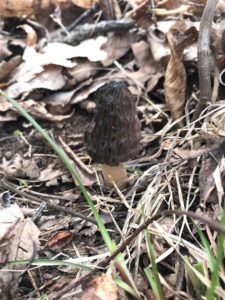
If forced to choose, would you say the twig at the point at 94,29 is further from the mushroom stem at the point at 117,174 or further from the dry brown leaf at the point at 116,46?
the mushroom stem at the point at 117,174

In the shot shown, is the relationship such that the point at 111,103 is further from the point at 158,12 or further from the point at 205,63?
the point at 158,12

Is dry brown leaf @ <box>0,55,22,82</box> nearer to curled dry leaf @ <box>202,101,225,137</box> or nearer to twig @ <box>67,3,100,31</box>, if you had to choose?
twig @ <box>67,3,100,31</box>

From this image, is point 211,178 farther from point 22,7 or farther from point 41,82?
point 22,7

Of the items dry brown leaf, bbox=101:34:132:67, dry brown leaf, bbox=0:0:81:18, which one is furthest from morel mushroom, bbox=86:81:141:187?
dry brown leaf, bbox=0:0:81:18

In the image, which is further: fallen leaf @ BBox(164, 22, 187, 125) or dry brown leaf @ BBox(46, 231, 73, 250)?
fallen leaf @ BBox(164, 22, 187, 125)

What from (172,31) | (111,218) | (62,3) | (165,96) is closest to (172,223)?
(111,218)

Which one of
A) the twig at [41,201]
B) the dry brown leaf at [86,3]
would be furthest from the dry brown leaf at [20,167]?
the dry brown leaf at [86,3]

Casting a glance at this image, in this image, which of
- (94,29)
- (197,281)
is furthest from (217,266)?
(94,29)
